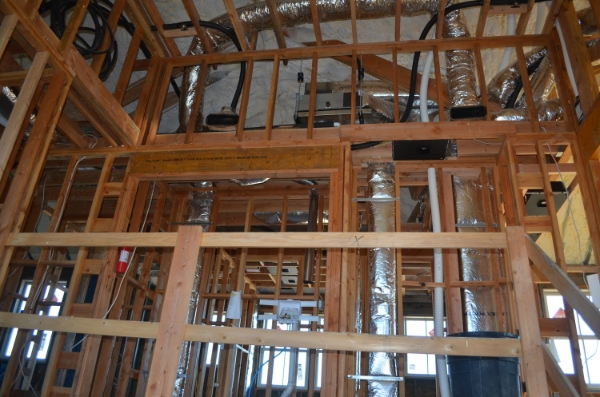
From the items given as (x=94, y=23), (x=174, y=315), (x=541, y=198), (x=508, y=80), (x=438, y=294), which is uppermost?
(x=508, y=80)

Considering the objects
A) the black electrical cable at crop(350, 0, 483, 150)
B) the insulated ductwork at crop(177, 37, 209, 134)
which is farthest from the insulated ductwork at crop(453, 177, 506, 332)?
the insulated ductwork at crop(177, 37, 209, 134)

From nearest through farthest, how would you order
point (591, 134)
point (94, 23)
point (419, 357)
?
point (591, 134) < point (94, 23) < point (419, 357)

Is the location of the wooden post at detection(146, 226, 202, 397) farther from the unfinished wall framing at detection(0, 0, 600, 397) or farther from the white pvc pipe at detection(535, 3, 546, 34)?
the white pvc pipe at detection(535, 3, 546, 34)

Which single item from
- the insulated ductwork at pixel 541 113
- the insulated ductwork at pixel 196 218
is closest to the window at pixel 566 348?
the insulated ductwork at pixel 541 113

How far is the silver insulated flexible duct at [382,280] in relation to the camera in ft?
14.9

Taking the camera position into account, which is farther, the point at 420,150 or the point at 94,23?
the point at 420,150

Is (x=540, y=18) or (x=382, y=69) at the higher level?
(x=540, y=18)

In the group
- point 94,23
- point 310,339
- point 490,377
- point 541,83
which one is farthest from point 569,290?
point 94,23

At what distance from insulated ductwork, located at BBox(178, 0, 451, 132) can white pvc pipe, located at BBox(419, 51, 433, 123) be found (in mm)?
535

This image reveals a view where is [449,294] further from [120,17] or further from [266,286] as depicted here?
[266,286]

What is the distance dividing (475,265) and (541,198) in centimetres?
247

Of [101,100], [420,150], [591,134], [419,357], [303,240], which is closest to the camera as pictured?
[303,240]

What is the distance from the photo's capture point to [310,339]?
2277 millimetres

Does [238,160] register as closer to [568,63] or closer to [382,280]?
[382,280]
